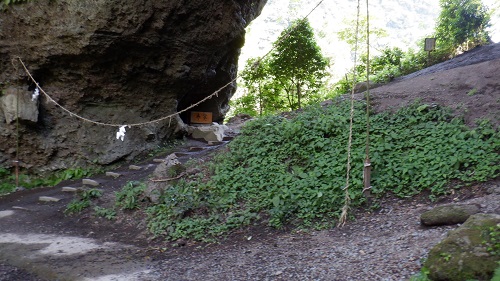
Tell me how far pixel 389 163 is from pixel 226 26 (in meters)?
6.53

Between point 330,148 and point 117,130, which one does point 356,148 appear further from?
point 117,130

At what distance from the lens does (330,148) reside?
7.17m

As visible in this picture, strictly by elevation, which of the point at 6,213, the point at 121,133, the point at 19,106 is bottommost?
the point at 6,213

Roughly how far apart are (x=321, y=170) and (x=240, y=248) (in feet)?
6.63

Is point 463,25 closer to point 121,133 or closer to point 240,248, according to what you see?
point 121,133

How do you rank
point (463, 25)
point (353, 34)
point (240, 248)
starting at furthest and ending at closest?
point (353, 34), point (463, 25), point (240, 248)

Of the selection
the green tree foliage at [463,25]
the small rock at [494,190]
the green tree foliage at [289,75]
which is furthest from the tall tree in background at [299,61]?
the small rock at [494,190]

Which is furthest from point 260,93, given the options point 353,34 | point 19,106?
point 19,106

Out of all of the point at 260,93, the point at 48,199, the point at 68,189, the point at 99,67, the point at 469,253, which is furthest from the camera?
the point at 260,93

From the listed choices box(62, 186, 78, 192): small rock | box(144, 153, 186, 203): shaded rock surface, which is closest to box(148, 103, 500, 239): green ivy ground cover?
box(144, 153, 186, 203): shaded rock surface

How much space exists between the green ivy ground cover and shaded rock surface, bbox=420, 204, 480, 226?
94cm

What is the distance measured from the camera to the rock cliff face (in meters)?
9.53

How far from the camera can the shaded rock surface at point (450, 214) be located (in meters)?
4.40

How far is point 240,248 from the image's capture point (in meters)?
5.17
